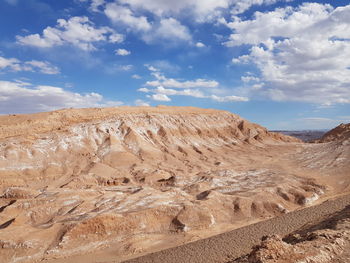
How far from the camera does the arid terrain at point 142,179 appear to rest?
2106cm

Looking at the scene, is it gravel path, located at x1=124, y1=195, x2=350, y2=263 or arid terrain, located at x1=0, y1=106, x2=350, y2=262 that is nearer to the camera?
gravel path, located at x1=124, y1=195, x2=350, y2=263

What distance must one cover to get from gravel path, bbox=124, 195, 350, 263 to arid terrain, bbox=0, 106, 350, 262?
3231 millimetres

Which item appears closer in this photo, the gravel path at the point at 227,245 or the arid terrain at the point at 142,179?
the gravel path at the point at 227,245

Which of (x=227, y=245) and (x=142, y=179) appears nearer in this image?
(x=227, y=245)

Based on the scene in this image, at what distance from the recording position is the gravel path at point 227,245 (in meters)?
14.9

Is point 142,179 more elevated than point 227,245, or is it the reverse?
point 142,179

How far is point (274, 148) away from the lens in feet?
185

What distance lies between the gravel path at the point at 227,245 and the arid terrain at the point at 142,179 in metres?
3.23

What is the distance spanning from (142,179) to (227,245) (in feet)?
73.2

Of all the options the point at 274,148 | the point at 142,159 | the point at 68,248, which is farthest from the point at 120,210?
the point at 274,148

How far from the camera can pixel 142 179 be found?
37.4 m

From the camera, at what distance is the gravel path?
1495cm

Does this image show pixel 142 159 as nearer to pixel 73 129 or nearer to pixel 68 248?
pixel 73 129

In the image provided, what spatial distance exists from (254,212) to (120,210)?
37.4 feet
